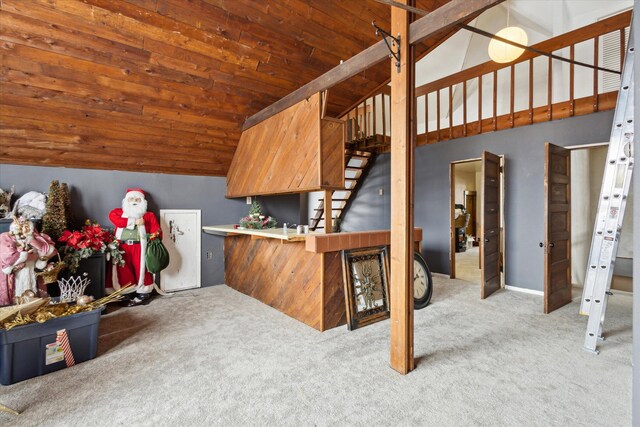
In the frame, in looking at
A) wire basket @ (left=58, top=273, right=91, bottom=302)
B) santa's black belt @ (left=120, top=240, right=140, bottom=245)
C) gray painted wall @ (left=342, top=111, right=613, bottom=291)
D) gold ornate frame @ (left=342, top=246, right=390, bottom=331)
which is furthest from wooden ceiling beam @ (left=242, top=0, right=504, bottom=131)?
gray painted wall @ (left=342, top=111, right=613, bottom=291)

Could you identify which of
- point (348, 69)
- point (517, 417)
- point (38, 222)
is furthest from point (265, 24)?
point (517, 417)

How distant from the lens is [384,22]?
4.31 meters

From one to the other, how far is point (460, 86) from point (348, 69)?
4891mm

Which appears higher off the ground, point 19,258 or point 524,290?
point 19,258

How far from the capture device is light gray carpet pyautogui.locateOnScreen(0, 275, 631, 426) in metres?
1.89

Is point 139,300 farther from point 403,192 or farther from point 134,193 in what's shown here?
point 403,192

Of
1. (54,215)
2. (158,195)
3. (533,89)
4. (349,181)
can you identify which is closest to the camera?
(54,215)

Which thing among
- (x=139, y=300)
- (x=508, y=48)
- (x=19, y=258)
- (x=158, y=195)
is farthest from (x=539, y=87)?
(x=19, y=258)

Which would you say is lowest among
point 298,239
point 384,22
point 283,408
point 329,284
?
point 283,408

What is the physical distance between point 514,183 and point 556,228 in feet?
3.67

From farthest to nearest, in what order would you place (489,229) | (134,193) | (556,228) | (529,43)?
(529,43), (489,229), (134,193), (556,228)

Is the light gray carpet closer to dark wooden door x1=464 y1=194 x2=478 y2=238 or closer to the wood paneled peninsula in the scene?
the wood paneled peninsula

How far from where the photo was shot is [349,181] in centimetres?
672

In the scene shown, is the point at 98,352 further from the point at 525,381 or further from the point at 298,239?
the point at 525,381
